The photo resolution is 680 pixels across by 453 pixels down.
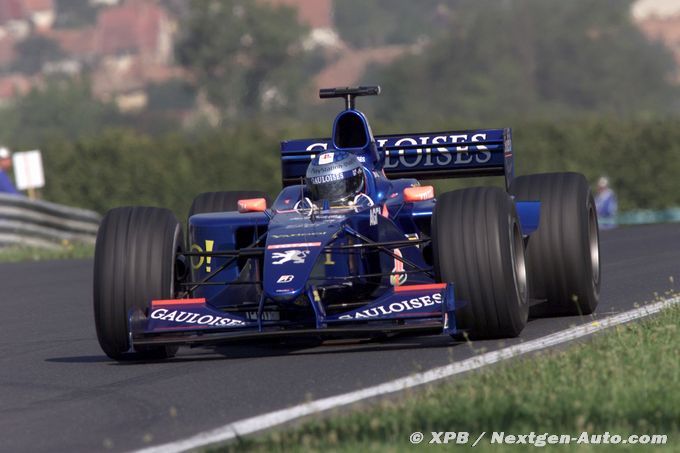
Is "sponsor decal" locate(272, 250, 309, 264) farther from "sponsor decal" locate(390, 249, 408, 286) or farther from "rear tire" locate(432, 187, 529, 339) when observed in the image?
"sponsor decal" locate(390, 249, 408, 286)

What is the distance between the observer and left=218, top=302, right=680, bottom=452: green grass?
5.84 meters

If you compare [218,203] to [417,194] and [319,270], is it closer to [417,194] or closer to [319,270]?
[417,194]

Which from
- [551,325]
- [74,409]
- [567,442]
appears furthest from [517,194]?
[567,442]

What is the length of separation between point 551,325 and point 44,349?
11.2 ft

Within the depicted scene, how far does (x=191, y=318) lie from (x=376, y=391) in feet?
6.37

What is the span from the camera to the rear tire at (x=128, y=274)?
9141 millimetres

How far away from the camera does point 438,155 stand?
11922mm

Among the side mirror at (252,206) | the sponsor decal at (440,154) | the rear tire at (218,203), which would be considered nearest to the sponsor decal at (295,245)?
the side mirror at (252,206)

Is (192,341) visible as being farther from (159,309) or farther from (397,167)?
(397,167)

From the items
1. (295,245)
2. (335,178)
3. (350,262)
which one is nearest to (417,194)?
(335,178)

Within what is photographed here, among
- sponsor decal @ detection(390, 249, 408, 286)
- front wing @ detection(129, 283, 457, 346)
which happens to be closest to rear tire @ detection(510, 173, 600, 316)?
sponsor decal @ detection(390, 249, 408, 286)

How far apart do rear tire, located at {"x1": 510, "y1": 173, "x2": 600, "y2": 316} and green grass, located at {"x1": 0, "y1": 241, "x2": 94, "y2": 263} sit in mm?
11056

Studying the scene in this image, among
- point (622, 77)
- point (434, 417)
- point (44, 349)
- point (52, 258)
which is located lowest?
point (622, 77)

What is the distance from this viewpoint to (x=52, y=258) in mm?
20453
